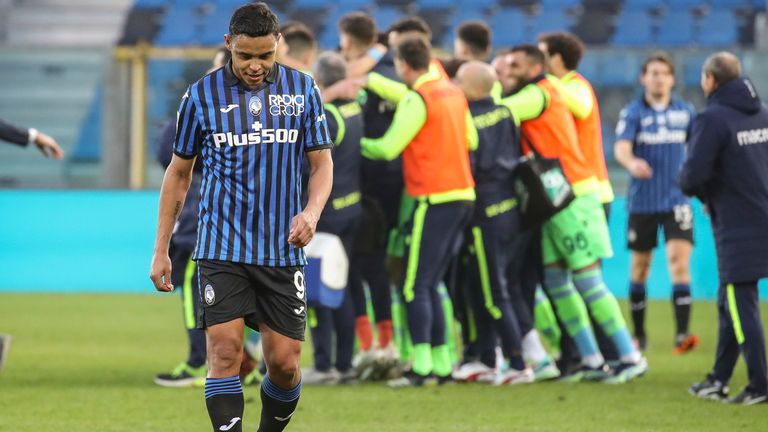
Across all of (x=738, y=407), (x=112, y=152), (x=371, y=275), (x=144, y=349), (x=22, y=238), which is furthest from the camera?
(x=112, y=152)

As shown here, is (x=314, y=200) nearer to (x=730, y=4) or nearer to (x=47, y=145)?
(x=47, y=145)

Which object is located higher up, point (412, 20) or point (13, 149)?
point (412, 20)

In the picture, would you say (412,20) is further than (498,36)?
No

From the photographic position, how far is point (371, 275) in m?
9.48

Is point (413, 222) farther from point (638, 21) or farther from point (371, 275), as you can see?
point (638, 21)

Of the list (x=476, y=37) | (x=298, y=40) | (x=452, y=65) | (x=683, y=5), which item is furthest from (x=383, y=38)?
(x=683, y=5)

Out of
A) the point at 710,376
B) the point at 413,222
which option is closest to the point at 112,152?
the point at 413,222

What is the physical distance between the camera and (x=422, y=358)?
8578 mm

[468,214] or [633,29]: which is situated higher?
[633,29]

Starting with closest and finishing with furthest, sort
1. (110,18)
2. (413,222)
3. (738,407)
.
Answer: (738,407), (413,222), (110,18)

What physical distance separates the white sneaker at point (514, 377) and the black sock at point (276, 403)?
339 centimetres

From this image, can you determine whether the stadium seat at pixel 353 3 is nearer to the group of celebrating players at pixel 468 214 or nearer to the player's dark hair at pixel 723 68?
the group of celebrating players at pixel 468 214

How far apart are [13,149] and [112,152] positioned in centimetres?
138

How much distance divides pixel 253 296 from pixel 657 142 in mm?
6605
